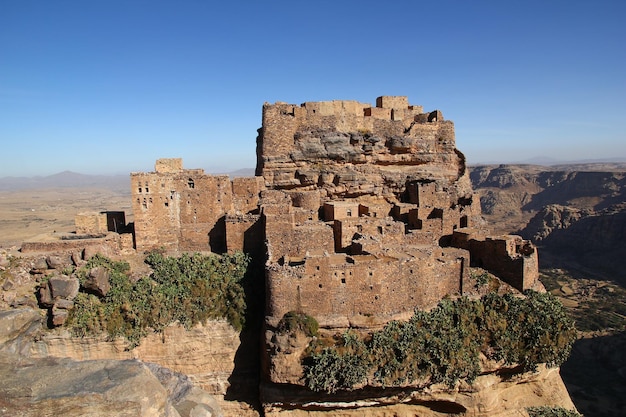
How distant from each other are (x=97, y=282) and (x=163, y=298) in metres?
3.11

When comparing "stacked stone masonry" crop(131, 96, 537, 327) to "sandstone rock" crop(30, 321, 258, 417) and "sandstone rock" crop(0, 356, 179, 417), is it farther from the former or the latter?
"sandstone rock" crop(0, 356, 179, 417)

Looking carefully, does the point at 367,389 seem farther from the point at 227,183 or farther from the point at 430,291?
the point at 227,183

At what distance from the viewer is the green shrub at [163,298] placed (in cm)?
2064

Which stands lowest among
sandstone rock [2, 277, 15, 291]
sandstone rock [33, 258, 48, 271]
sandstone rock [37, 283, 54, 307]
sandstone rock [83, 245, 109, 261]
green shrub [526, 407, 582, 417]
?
green shrub [526, 407, 582, 417]

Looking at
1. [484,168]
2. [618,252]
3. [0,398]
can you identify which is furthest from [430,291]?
[484,168]

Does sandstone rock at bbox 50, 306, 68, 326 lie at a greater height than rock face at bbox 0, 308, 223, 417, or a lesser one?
lesser

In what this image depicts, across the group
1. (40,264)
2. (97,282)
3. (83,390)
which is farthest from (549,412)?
(40,264)

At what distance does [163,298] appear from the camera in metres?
21.4

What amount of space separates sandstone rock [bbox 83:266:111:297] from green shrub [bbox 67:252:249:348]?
10.8 inches

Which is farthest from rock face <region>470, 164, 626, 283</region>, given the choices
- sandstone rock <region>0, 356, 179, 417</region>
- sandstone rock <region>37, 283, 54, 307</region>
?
sandstone rock <region>0, 356, 179, 417</region>

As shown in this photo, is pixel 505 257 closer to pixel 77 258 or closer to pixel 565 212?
pixel 77 258

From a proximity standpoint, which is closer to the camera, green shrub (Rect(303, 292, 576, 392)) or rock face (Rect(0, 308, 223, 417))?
rock face (Rect(0, 308, 223, 417))

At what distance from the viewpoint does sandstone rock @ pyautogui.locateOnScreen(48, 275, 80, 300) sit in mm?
20203

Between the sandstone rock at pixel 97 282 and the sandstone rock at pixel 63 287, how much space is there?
1.58 feet
